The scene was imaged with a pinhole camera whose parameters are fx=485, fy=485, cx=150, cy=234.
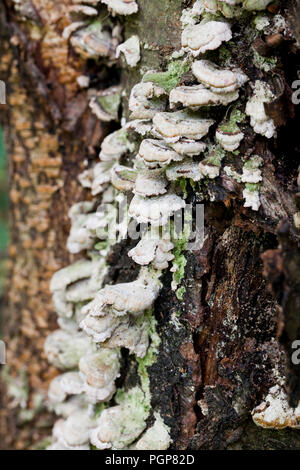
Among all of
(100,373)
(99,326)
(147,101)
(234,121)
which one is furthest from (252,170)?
(100,373)

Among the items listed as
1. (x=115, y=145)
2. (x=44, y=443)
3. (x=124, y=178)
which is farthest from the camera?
(x=44, y=443)

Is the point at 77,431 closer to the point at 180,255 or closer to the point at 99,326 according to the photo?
the point at 99,326

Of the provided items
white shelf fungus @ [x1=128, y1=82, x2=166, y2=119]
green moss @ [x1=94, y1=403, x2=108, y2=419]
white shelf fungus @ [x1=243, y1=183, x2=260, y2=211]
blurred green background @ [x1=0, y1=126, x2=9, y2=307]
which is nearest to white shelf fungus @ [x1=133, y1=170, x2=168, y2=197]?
white shelf fungus @ [x1=128, y1=82, x2=166, y2=119]

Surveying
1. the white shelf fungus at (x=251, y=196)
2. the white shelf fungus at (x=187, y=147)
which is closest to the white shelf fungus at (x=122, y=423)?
the white shelf fungus at (x=251, y=196)

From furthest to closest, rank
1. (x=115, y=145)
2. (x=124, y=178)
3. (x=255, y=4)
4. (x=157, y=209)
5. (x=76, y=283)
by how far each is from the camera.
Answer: (x=76, y=283) < (x=115, y=145) < (x=124, y=178) < (x=157, y=209) < (x=255, y=4)

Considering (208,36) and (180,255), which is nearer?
(208,36)

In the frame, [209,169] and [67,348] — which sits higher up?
[209,169]

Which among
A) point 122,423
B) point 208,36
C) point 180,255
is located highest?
point 208,36

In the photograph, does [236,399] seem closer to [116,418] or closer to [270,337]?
[270,337]
